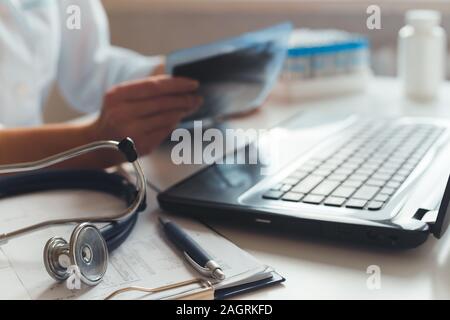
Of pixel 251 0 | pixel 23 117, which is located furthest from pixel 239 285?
pixel 251 0

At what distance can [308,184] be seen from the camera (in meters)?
0.69

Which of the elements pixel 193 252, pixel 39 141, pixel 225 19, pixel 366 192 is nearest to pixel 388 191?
pixel 366 192

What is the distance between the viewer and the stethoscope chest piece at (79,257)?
536mm

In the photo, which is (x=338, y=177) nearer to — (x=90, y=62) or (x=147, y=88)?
(x=147, y=88)

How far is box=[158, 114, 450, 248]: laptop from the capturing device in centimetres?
59

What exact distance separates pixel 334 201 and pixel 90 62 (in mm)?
768

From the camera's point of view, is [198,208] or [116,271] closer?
[116,271]

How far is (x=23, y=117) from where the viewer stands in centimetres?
117

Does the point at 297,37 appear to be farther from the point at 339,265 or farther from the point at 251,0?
the point at 339,265

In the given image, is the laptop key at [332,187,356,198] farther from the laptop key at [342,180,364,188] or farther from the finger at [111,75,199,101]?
the finger at [111,75,199,101]

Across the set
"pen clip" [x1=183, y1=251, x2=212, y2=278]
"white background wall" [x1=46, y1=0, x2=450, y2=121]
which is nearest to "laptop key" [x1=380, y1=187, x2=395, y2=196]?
"pen clip" [x1=183, y1=251, x2=212, y2=278]

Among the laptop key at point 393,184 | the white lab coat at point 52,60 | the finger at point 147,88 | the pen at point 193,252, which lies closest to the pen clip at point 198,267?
the pen at point 193,252
